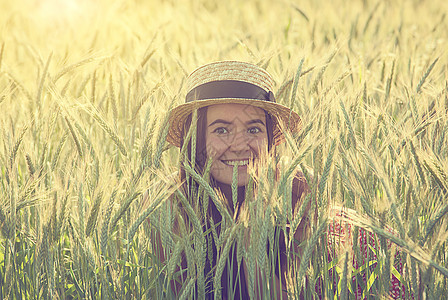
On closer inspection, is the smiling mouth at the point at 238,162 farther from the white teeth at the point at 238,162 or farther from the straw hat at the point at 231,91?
the straw hat at the point at 231,91

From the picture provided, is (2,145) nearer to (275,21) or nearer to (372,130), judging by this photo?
(372,130)

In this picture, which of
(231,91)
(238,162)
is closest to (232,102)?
(231,91)

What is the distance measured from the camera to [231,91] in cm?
221

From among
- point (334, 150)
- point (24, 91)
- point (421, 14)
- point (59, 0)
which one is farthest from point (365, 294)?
point (59, 0)

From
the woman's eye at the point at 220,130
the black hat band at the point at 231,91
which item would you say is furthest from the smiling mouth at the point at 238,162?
the black hat band at the point at 231,91

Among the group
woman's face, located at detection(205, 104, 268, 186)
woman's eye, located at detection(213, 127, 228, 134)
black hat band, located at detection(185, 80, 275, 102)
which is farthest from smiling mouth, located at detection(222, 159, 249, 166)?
black hat band, located at detection(185, 80, 275, 102)

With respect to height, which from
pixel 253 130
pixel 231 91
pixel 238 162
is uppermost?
pixel 231 91

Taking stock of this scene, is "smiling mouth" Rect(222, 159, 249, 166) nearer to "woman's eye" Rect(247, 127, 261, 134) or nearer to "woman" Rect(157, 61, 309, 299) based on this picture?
"woman" Rect(157, 61, 309, 299)

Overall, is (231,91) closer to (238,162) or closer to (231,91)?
(231,91)

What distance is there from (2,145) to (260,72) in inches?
39.7

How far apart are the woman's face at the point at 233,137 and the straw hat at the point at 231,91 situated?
0.05 m

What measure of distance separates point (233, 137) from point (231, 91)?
0.20 m

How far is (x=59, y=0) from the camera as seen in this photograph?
23.2 feet

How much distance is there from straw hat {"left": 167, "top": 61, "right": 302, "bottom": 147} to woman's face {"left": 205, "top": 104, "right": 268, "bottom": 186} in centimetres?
5
